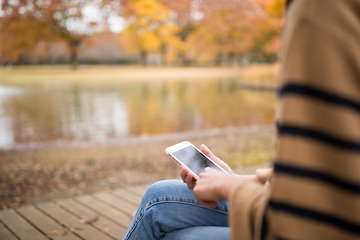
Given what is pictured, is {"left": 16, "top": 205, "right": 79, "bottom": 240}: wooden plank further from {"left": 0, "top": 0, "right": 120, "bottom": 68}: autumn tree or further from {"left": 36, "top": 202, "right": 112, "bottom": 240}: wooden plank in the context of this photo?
{"left": 0, "top": 0, "right": 120, "bottom": 68}: autumn tree

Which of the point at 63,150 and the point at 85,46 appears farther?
the point at 85,46

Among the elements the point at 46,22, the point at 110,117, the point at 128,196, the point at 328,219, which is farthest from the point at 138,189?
the point at 46,22

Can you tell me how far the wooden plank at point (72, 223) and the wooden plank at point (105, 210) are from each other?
0.18m

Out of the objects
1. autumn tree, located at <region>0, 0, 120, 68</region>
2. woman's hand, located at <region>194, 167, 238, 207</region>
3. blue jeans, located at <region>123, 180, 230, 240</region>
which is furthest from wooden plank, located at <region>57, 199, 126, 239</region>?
autumn tree, located at <region>0, 0, 120, 68</region>

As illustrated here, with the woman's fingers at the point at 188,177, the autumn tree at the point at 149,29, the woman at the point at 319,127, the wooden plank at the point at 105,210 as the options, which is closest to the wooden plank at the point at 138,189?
the wooden plank at the point at 105,210

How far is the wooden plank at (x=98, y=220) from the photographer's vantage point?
209cm

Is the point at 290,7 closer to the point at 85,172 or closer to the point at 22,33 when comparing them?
the point at 85,172

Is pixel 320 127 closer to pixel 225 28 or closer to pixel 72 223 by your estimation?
pixel 72 223

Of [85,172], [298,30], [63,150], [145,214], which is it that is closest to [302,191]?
[298,30]

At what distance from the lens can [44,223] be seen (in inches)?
86.9

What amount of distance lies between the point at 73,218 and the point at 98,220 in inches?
7.7

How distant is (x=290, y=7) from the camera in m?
0.70

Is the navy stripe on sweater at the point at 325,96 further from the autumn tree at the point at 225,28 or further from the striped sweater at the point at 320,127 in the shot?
the autumn tree at the point at 225,28

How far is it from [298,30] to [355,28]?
0.35ft
